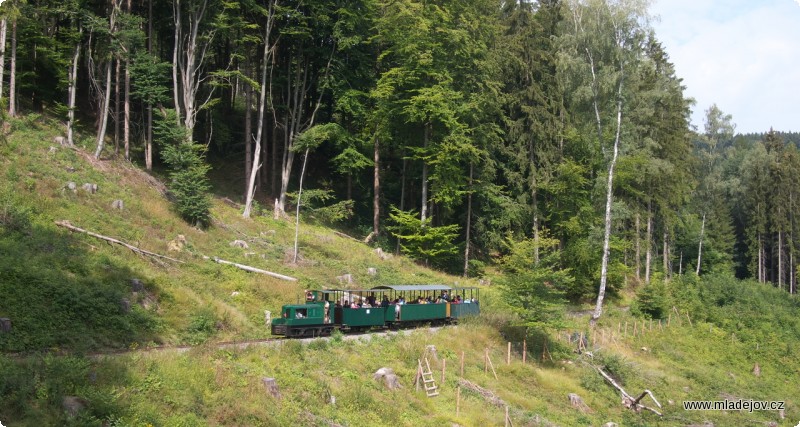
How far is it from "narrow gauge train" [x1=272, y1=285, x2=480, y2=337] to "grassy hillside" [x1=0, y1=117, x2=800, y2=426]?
1539mm

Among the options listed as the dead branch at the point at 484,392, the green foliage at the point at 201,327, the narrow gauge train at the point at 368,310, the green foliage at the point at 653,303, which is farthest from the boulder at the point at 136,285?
the green foliage at the point at 653,303

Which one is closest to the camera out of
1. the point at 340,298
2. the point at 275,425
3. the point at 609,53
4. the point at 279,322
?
the point at 275,425

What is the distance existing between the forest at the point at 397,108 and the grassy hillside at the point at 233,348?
326cm

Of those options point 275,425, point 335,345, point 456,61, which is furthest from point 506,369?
point 456,61

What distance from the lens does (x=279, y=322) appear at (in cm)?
2205

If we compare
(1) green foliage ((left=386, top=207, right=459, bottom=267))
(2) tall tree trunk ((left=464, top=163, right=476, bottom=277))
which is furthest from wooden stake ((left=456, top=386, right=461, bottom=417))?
(2) tall tree trunk ((left=464, top=163, right=476, bottom=277))

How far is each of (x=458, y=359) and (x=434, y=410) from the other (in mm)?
5155

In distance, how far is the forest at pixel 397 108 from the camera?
35.4 m

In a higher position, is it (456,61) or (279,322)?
(456,61)

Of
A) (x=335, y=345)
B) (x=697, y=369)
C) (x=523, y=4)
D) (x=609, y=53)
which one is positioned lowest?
(x=697, y=369)

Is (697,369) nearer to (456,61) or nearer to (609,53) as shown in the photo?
(609,53)

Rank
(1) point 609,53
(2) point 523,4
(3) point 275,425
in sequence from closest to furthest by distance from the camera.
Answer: (3) point 275,425 < (1) point 609,53 < (2) point 523,4

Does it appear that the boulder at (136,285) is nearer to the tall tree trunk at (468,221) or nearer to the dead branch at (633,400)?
the dead branch at (633,400)

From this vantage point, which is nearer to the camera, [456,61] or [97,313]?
[97,313]
